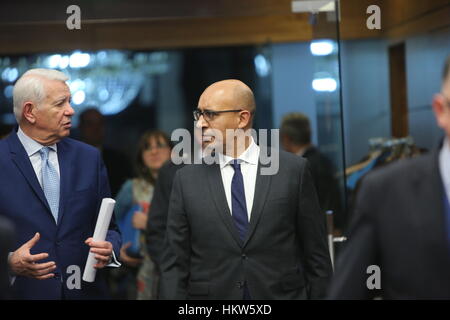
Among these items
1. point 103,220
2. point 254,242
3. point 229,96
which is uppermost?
point 229,96

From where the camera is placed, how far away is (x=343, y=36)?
599cm

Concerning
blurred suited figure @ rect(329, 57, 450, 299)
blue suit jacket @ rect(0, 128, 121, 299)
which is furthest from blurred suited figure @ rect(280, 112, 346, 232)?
blurred suited figure @ rect(329, 57, 450, 299)

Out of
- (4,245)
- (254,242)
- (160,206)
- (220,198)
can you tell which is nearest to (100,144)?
(160,206)

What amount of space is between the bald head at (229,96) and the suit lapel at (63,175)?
0.76m

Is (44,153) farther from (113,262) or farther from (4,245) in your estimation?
(4,245)

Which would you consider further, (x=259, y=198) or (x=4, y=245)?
(x=259, y=198)

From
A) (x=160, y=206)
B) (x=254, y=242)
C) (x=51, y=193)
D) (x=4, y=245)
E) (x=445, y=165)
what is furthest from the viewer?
(x=160, y=206)

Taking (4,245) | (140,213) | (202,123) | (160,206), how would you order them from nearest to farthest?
(4,245), (202,123), (160,206), (140,213)

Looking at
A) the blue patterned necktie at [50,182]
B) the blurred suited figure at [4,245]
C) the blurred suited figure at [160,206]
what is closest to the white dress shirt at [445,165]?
the blurred suited figure at [4,245]

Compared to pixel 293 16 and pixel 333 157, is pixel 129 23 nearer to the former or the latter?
pixel 293 16

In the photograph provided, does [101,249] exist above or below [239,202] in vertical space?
below

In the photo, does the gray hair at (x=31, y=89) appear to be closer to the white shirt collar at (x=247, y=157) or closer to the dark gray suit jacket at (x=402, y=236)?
the white shirt collar at (x=247, y=157)

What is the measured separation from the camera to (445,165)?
3031 mm

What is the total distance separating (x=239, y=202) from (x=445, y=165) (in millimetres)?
1590
